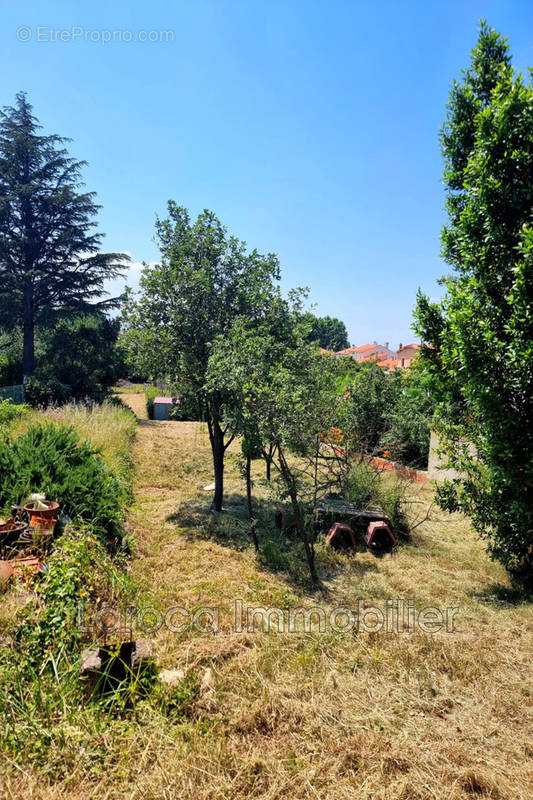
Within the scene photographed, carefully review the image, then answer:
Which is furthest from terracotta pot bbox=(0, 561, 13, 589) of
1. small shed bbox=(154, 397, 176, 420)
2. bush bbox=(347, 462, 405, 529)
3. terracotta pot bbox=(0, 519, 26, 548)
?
small shed bbox=(154, 397, 176, 420)

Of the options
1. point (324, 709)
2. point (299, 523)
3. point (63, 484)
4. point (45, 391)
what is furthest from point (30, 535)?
point (45, 391)

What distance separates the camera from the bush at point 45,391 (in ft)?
53.4

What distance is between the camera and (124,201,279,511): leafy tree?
21.2ft

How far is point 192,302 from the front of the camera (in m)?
6.55

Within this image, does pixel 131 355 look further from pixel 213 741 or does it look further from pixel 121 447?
pixel 213 741

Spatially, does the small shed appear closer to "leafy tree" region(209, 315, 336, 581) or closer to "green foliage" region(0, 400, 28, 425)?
"green foliage" region(0, 400, 28, 425)

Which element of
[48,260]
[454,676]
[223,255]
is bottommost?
[454,676]

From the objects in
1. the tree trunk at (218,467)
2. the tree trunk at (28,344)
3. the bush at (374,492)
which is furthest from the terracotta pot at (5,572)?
the tree trunk at (28,344)

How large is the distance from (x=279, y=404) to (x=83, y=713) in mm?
3178

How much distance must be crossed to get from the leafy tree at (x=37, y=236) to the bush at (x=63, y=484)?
1586 centimetres

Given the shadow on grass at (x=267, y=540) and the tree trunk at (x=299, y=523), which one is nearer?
the tree trunk at (x=299, y=523)

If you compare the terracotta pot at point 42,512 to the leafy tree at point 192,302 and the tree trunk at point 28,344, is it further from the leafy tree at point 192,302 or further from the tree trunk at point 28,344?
the tree trunk at point 28,344

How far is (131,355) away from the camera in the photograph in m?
6.81

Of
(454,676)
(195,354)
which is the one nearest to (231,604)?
(454,676)
